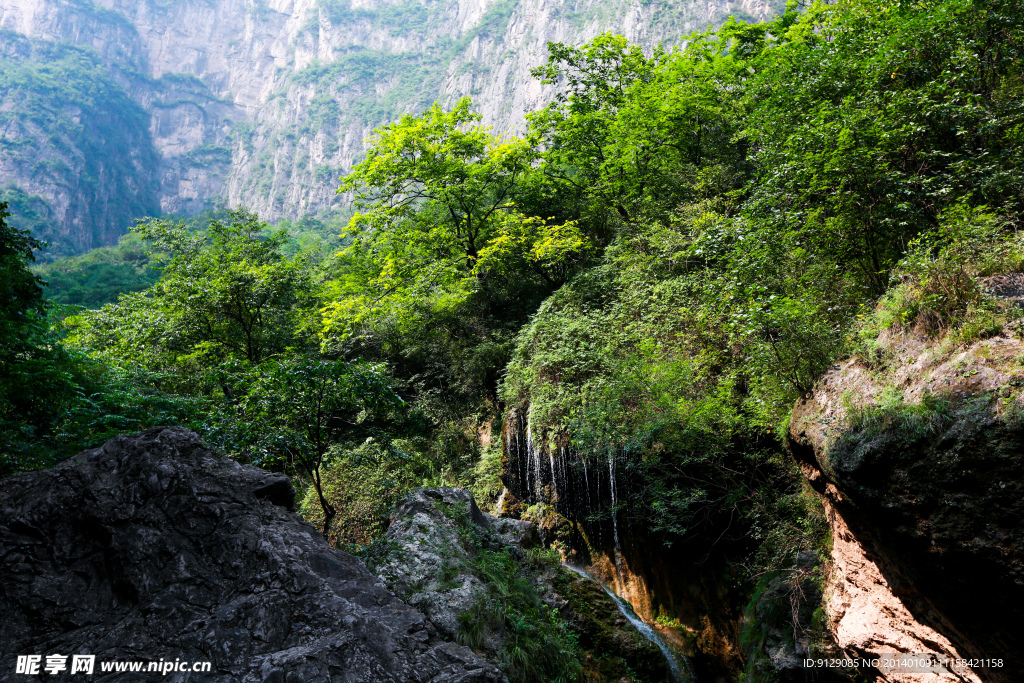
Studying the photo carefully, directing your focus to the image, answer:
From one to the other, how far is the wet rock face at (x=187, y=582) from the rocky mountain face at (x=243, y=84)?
58345 millimetres

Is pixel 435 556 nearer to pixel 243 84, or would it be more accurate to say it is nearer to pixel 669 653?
pixel 669 653

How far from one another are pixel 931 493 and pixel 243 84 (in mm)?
129271

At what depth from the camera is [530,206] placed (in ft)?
58.9

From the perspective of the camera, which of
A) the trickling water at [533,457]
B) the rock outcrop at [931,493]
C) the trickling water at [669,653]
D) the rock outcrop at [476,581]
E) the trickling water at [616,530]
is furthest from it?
the trickling water at [533,457]

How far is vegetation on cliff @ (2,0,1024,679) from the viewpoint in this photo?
Result: 743 centimetres

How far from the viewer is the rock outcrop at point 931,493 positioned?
4.41 m

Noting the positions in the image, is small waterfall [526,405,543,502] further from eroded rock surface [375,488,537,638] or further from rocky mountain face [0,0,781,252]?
rocky mountain face [0,0,781,252]

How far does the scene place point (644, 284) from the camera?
469 inches

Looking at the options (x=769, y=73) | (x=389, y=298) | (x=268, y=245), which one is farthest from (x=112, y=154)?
(x=769, y=73)

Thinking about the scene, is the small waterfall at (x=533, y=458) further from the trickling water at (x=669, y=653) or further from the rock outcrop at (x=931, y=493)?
the rock outcrop at (x=931, y=493)

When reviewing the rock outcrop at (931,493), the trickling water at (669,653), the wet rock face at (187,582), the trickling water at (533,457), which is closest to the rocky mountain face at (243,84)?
the trickling water at (533,457)

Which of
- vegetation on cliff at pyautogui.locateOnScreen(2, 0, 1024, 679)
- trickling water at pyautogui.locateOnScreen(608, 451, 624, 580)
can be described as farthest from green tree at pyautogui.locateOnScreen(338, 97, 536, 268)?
trickling water at pyautogui.locateOnScreen(608, 451, 624, 580)

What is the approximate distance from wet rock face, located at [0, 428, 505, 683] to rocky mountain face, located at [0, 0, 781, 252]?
191 ft

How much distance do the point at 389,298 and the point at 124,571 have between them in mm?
11872
